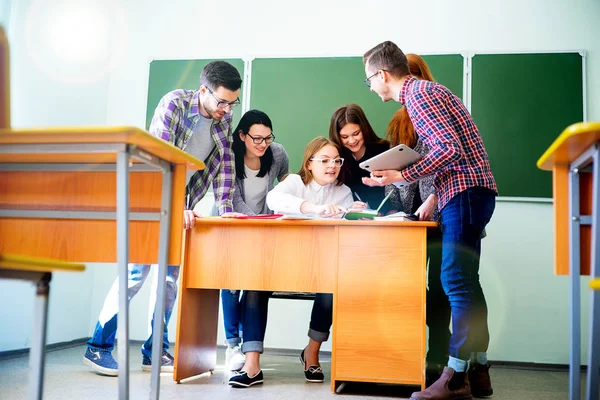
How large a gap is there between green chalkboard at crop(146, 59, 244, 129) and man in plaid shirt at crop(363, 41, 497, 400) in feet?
7.21

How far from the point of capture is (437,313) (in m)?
2.57

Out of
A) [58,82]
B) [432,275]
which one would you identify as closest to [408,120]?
[432,275]

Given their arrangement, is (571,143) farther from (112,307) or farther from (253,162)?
(112,307)

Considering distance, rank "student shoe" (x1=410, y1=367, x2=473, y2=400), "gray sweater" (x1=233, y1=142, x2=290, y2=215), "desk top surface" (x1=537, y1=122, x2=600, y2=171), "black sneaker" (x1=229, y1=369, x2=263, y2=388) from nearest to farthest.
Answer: "desk top surface" (x1=537, y1=122, x2=600, y2=171) → "student shoe" (x1=410, y1=367, x2=473, y2=400) → "black sneaker" (x1=229, y1=369, x2=263, y2=388) → "gray sweater" (x1=233, y1=142, x2=290, y2=215)

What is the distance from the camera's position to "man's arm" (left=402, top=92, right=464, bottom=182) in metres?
2.11

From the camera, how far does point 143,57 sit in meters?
4.20

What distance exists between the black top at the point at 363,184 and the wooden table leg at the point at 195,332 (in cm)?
89

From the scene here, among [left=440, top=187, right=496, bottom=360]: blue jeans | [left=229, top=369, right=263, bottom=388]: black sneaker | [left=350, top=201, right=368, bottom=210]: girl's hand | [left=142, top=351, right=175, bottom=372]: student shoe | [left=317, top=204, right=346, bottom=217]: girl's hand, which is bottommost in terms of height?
[left=142, top=351, right=175, bottom=372]: student shoe

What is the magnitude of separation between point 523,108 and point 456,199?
1809mm

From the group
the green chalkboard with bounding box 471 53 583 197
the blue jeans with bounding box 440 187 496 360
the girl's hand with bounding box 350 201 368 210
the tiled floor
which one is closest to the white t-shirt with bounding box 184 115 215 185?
the girl's hand with bounding box 350 201 368 210

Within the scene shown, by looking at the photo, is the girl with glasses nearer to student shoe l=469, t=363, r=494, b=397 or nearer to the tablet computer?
the tablet computer

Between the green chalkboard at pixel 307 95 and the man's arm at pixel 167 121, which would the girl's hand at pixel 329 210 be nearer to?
the man's arm at pixel 167 121

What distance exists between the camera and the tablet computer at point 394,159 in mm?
2137

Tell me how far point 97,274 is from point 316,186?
79.8 inches
